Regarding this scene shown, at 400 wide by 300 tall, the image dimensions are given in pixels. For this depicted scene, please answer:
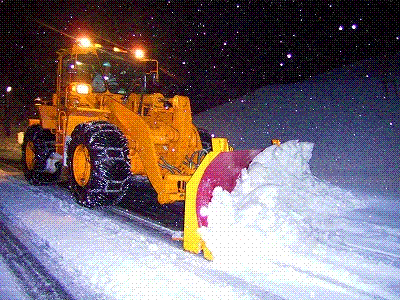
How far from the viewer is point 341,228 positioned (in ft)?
16.5

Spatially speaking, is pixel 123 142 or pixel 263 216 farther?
pixel 123 142

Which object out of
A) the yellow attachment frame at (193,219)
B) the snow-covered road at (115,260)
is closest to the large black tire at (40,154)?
the snow-covered road at (115,260)

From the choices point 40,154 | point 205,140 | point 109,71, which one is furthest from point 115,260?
point 40,154

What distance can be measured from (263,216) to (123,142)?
97.1 inches

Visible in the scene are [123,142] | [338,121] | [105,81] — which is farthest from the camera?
[338,121]

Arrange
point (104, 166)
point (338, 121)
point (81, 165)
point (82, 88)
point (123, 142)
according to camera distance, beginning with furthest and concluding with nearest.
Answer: point (338, 121) < point (82, 88) < point (81, 165) < point (123, 142) < point (104, 166)

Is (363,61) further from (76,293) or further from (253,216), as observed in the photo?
(76,293)

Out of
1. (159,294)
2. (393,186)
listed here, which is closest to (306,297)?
(159,294)

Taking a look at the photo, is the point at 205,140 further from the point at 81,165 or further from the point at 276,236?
the point at 276,236

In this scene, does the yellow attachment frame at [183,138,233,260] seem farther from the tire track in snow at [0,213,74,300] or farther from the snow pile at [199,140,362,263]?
the tire track in snow at [0,213,74,300]

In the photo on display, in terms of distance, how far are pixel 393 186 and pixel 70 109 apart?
7086 mm

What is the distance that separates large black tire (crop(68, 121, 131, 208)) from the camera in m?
5.18

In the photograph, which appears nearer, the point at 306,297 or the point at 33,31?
the point at 306,297

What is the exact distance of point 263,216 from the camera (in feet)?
13.8
